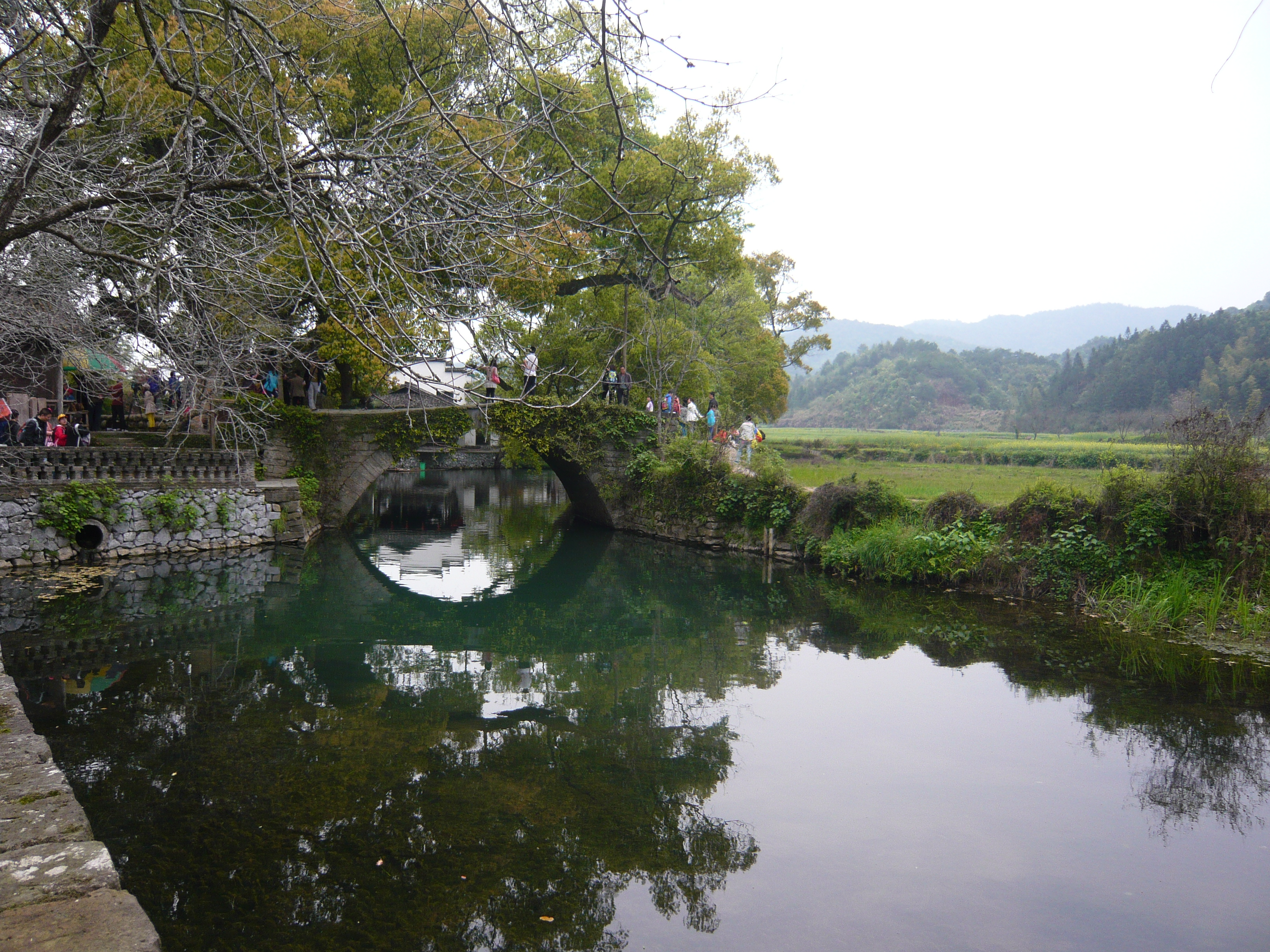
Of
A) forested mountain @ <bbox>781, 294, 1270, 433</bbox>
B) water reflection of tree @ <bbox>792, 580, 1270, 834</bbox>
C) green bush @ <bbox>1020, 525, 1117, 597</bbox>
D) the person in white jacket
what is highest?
forested mountain @ <bbox>781, 294, 1270, 433</bbox>

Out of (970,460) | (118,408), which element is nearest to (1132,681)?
(118,408)

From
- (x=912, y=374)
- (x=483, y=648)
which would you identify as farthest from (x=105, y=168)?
(x=912, y=374)

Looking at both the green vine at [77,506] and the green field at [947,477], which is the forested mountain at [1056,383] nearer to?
the green field at [947,477]

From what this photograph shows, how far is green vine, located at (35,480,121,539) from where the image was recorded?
40.4 ft

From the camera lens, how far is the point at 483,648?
948 cm

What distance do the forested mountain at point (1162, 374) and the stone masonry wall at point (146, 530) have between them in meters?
15.8

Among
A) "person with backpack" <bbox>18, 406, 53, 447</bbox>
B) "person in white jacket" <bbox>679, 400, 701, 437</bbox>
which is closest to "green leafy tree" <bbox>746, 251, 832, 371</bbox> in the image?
"person in white jacket" <bbox>679, 400, 701, 437</bbox>

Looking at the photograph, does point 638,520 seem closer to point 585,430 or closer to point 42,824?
point 585,430

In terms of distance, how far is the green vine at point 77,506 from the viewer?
12.3 metres

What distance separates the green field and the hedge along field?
101cm

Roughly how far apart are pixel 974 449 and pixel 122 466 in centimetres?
2652

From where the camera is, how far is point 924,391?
67.7 metres

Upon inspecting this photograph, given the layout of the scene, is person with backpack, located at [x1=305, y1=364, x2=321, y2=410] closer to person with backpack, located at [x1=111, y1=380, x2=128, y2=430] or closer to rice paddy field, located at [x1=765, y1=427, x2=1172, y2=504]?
person with backpack, located at [x1=111, y1=380, x2=128, y2=430]

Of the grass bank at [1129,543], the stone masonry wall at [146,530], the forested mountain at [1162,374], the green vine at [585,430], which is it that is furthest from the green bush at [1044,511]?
the stone masonry wall at [146,530]
